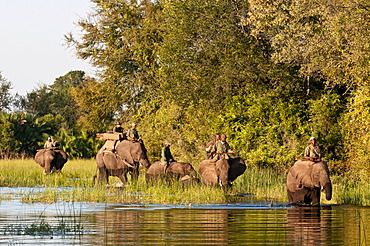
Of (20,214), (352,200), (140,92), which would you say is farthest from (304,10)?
(140,92)

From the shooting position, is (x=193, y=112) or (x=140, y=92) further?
(x=140, y=92)

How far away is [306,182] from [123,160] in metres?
10.7

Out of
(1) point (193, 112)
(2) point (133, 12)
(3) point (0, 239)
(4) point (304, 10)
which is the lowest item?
(3) point (0, 239)

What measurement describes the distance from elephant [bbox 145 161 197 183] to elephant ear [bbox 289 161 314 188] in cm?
687

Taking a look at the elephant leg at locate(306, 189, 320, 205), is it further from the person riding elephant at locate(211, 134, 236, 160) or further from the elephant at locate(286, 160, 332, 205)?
the person riding elephant at locate(211, 134, 236, 160)

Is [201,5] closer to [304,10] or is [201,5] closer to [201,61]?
[201,61]

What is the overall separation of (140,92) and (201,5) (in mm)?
14883

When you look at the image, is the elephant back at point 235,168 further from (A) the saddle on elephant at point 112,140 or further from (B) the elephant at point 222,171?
(A) the saddle on elephant at point 112,140

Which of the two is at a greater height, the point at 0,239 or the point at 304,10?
the point at 304,10

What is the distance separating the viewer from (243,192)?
29.6 m

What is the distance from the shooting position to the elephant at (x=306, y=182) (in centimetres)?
2333

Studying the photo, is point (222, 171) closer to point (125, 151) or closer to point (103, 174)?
point (125, 151)

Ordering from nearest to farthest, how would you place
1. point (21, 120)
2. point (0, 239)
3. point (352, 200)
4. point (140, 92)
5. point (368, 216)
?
point (0, 239) < point (368, 216) < point (352, 200) < point (140, 92) < point (21, 120)

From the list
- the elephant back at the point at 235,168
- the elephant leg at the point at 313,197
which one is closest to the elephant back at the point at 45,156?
the elephant back at the point at 235,168
